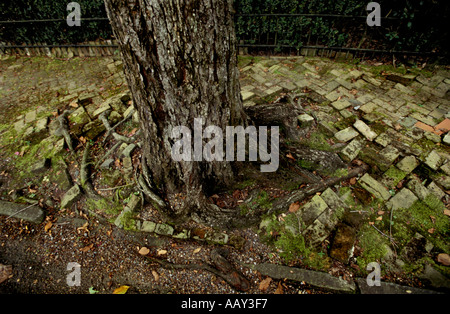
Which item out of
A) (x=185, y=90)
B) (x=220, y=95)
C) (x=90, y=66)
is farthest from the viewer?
(x=90, y=66)

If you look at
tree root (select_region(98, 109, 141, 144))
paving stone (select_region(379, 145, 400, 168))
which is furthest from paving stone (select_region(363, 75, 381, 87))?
tree root (select_region(98, 109, 141, 144))

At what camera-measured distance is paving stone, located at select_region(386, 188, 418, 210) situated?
110 inches

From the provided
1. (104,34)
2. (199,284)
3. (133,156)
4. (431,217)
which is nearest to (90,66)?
(104,34)

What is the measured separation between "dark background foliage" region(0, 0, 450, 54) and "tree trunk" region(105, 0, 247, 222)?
323 cm

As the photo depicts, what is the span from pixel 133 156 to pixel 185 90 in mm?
1753

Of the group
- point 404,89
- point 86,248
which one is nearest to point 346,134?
point 404,89

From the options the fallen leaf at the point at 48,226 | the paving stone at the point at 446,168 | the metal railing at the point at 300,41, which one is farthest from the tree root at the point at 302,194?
the metal railing at the point at 300,41

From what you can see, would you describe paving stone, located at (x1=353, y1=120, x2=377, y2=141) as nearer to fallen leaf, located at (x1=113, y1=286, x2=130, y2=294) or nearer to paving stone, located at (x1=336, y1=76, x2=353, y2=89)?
paving stone, located at (x1=336, y1=76, x2=353, y2=89)

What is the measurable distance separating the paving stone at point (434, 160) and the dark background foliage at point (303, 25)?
2.51 meters

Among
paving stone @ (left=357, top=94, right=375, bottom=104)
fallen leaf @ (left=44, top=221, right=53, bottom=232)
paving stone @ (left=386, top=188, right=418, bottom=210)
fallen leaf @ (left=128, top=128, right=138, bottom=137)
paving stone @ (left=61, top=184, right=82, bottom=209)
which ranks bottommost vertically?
fallen leaf @ (left=44, top=221, right=53, bottom=232)

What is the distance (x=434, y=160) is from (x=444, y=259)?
133 centimetres

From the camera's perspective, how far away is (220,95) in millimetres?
2271

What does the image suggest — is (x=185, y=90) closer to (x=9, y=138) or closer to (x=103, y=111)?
(x=103, y=111)

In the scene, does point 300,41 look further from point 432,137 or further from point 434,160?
point 434,160
